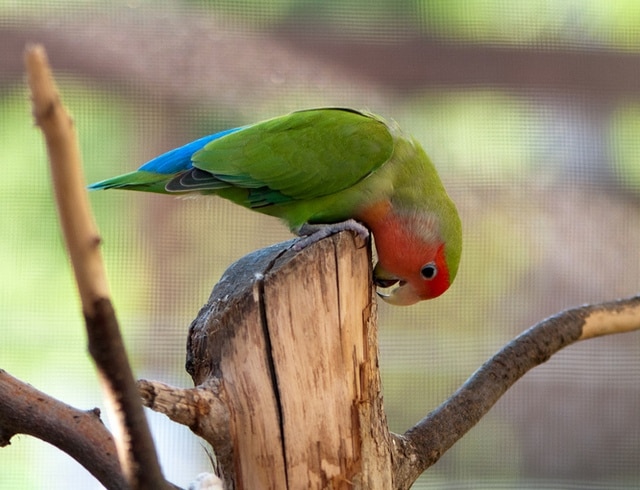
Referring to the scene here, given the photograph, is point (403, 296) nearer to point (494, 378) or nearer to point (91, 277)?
point (494, 378)

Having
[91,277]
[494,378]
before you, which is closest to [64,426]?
[91,277]

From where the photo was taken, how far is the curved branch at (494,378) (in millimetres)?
929

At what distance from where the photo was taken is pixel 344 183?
3.89 ft

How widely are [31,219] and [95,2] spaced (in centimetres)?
59

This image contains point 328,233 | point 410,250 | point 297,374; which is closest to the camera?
point 297,374

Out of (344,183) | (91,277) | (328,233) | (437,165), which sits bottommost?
(91,277)

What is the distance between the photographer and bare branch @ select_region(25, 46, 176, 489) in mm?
347

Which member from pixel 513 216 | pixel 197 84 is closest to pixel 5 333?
pixel 197 84

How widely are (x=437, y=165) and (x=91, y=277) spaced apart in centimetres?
172

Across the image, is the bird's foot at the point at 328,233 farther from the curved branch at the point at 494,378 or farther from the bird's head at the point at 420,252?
the curved branch at the point at 494,378

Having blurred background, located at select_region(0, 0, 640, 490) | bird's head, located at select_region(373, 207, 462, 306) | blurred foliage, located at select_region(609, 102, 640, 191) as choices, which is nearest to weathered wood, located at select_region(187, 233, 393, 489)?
bird's head, located at select_region(373, 207, 462, 306)

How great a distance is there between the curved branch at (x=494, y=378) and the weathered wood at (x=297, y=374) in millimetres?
69

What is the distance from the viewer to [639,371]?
2.12 metres

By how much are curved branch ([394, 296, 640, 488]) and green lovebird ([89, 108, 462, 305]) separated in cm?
18
